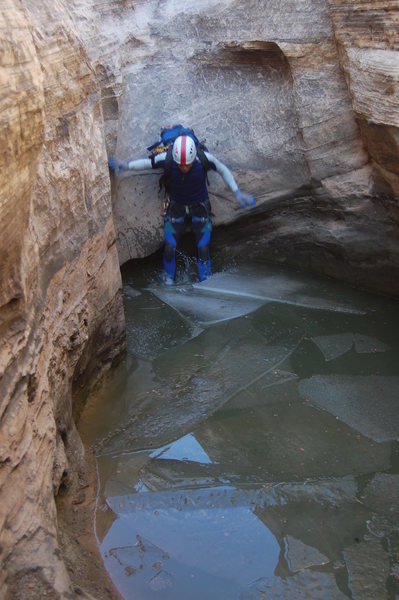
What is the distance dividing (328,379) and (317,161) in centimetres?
226

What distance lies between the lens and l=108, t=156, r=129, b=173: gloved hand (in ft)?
23.2

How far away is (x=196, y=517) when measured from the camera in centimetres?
420

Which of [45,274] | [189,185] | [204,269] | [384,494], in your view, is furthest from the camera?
[204,269]

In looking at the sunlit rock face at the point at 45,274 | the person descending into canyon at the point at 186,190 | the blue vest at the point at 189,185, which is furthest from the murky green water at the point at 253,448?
the blue vest at the point at 189,185

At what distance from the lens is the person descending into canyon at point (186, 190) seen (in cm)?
714

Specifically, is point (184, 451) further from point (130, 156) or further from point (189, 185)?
point (130, 156)

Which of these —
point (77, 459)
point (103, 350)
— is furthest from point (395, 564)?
point (103, 350)

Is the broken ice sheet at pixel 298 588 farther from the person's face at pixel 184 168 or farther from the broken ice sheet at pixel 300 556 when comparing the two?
the person's face at pixel 184 168

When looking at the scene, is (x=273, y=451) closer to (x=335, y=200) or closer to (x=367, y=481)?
(x=367, y=481)

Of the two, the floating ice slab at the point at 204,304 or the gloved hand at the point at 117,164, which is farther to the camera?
the gloved hand at the point at 117,164

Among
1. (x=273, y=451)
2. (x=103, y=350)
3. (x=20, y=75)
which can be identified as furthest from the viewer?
(x=103, y=350)

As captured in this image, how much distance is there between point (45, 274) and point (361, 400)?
2467 millimetres

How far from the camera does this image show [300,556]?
3.89 metres

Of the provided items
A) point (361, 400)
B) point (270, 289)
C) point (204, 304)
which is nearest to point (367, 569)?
point (361, 400)
